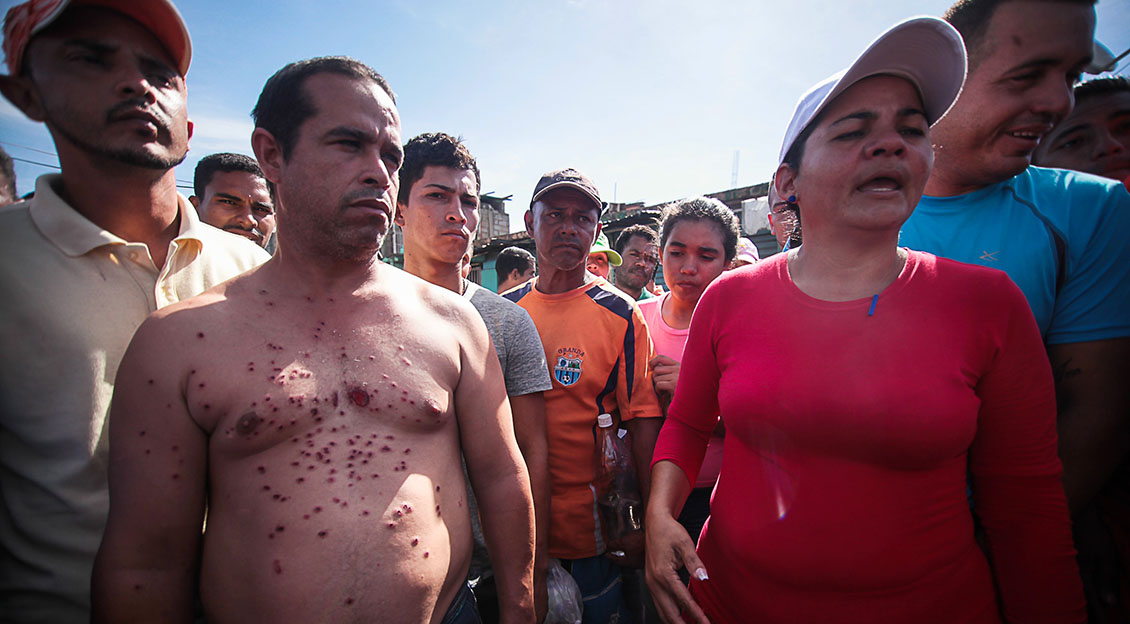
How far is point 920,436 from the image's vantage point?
123 centimetres

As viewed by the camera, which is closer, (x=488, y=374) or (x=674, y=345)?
(x=488, y=374)

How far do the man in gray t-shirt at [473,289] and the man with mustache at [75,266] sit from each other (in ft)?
3.65

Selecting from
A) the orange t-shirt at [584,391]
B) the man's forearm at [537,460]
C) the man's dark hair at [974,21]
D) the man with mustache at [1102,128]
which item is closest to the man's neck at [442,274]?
the orange t-shirt at [584,391]

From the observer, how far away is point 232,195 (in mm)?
3391

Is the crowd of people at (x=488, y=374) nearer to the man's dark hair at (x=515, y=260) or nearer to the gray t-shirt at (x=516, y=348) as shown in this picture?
the gray t-shirt at (x=516, y=348)

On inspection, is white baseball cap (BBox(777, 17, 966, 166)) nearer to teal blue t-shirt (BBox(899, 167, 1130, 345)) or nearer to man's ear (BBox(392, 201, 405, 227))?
teal blue t-shirt (BBox(899, 167, 1130, 345))

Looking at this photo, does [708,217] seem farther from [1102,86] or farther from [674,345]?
[1102,86]

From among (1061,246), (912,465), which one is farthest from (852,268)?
(1061,246)

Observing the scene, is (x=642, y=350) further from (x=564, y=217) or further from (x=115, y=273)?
(x=115, y=273)

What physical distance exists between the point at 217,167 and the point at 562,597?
409cm

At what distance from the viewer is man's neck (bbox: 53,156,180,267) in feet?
4.86

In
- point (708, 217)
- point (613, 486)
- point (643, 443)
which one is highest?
point (708, 217)

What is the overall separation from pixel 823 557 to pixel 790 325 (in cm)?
73

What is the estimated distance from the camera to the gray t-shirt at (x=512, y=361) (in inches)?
86.3
